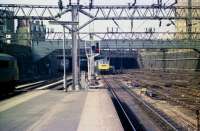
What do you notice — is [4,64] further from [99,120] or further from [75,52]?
[99,120]

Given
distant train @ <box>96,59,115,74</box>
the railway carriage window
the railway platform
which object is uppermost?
the railway carriage window

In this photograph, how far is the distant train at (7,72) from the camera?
91.2 ft

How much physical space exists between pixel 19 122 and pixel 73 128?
8.76 feet

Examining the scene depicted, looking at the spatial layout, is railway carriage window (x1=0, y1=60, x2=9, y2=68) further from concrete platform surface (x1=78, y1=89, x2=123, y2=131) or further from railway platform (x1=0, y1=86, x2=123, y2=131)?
concrete platform surface (x1=78, y1=89, x2=123, y2=131)

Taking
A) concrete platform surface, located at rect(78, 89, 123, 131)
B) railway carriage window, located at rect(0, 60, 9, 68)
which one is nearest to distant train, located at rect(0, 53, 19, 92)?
railway carriage window, located at rect(0, 60, 9, 68)

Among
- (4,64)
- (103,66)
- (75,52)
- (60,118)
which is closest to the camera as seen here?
(60,118)

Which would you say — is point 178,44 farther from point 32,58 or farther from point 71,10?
point 71,10

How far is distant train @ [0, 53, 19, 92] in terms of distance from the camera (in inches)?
1095

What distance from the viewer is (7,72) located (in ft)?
95.0

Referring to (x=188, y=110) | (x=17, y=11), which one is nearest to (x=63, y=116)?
(x=188, y=110)

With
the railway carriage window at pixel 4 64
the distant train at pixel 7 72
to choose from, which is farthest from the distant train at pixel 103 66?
the railway carriage window at pixel 4 64

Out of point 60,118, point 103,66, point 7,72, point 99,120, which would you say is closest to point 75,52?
point 7,72

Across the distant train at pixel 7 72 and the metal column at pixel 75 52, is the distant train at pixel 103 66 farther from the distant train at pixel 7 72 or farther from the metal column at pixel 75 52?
the distant train at pixel 7 72

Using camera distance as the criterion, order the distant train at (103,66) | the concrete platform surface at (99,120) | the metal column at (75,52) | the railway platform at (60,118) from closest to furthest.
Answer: the concrete platform surface at (99,120)
the railway platform at (60,118)
the metal column at (75,52)
the distant train at (103,66)
